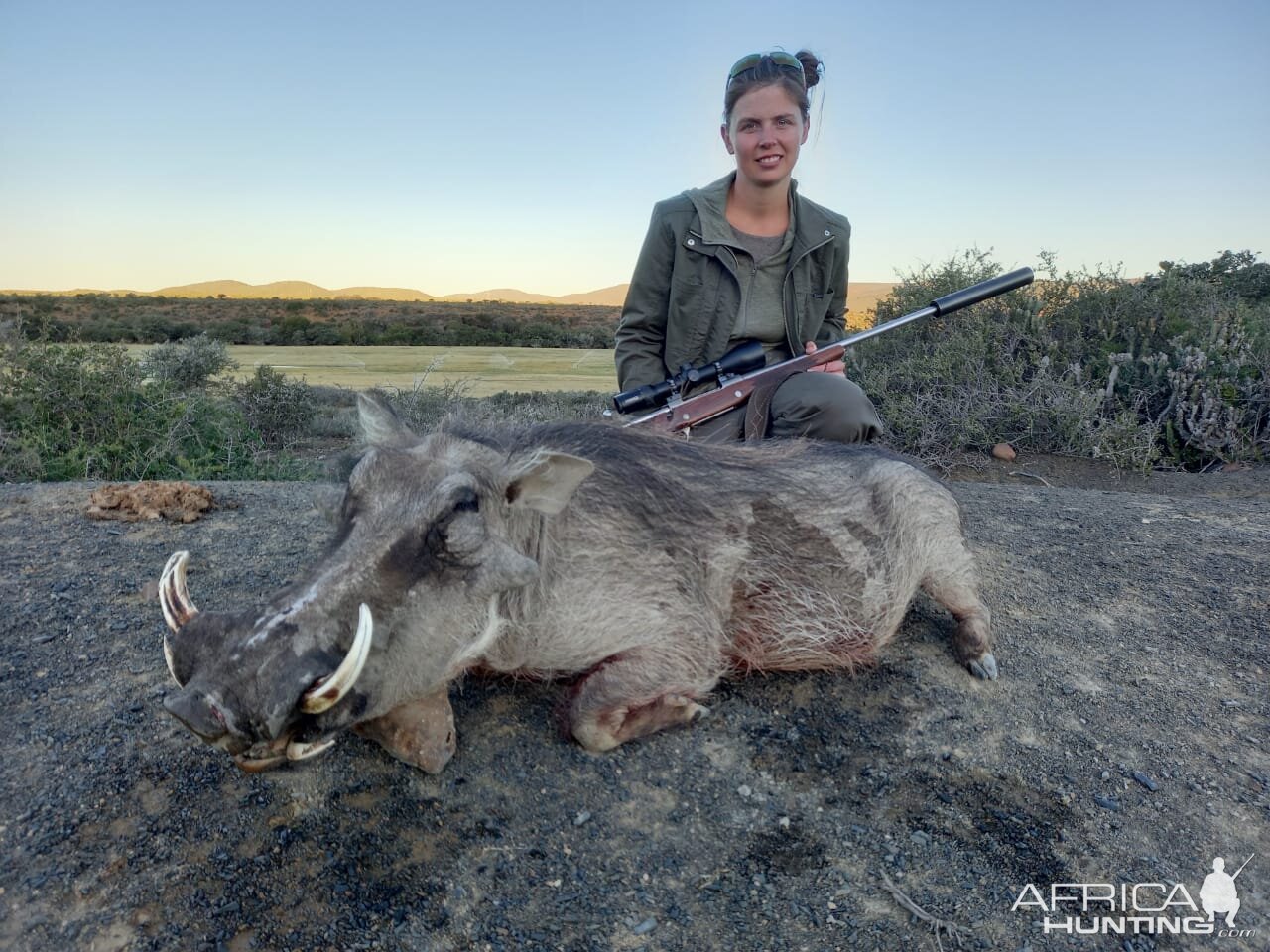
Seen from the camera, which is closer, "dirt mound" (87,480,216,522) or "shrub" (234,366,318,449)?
"dirt mound" (87,480,216,522)

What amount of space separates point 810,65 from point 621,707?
4.33 m

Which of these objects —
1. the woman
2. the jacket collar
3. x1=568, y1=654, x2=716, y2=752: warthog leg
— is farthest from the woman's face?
x1=568, y1=654, x2=716, y2=752: warthog leg

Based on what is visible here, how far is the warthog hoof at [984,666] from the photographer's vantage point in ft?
11.4

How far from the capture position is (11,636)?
355cm

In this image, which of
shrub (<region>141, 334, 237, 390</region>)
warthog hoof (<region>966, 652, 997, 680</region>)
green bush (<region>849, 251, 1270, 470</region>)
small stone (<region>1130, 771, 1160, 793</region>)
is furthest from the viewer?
shrub (<region>141, 334, 237, 390</region>)

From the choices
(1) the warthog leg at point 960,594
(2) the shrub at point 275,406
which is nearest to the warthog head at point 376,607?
(1) the warthog leg at point 960,594

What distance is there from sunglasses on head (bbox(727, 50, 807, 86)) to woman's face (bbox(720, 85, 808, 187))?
21 cm

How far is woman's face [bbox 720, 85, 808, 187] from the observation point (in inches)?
189

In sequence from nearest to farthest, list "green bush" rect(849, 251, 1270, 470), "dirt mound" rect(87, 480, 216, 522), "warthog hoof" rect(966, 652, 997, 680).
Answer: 1. "warthog hoof" rect(966, 652, 997, 680)
2. "dirt mound" rect(87, 480, 216, 522)
3. "green bush" rect(849, 251, 1270, 470)

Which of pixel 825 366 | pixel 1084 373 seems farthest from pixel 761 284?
pixel 1084 373

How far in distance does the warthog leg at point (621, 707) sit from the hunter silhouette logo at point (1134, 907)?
4.02 ft

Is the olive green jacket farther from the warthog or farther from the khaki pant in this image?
the warthog

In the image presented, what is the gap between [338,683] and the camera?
2.04m

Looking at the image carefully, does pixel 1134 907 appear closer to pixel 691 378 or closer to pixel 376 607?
pixel 376 607
